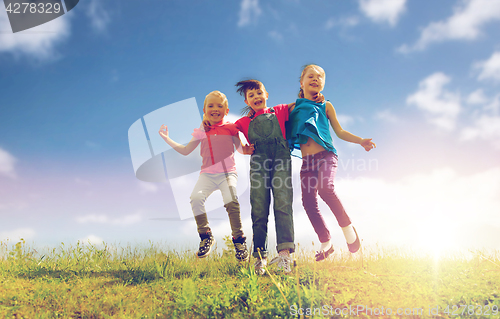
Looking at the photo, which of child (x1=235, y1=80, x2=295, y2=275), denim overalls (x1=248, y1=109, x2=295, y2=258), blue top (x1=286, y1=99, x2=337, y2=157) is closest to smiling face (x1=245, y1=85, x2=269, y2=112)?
child (x1=235, y1=80, x2=295, y2=275)

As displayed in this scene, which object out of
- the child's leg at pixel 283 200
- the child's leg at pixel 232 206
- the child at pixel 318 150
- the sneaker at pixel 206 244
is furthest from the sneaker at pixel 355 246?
the sneaker at pixel 206 244

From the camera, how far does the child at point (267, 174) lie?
3.92 metres

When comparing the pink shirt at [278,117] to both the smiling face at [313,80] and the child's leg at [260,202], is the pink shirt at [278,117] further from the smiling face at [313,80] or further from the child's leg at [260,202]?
the child's leg at [260,202]

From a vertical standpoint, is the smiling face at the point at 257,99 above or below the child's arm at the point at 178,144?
above

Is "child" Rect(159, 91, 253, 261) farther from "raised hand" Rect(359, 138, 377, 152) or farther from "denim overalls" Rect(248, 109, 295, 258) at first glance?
"raised hand" Rect(359, 138, 377, 152)

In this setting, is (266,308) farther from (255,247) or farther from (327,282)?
(255,247)

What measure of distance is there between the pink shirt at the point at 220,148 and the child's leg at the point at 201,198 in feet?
0.56

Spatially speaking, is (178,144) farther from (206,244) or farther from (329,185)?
(329,185)

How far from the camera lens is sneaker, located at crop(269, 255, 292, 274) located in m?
3.57

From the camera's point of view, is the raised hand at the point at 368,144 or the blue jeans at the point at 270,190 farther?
the raised hand at the point at 368,144

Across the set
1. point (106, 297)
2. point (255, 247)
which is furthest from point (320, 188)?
point (106, 297)

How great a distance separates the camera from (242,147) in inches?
183

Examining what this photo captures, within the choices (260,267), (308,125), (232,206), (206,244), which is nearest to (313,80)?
(308,125)

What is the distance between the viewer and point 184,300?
115 inches
